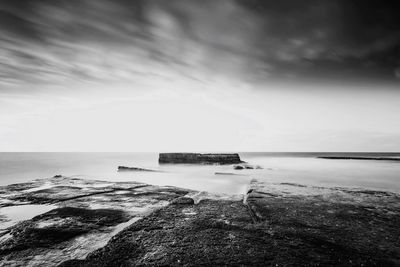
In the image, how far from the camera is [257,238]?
4570mm

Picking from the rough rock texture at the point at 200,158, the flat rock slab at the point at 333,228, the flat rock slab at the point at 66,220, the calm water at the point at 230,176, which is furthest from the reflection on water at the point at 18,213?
the rough rock texture at the point at 200,158

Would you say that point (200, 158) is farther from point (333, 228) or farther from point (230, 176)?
point (333, 228)

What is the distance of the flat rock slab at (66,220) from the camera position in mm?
4137

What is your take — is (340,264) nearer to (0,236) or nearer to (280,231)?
(280,231)

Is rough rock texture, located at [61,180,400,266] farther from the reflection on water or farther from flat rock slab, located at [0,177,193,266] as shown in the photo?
the reflection on water

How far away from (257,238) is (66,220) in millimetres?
4841

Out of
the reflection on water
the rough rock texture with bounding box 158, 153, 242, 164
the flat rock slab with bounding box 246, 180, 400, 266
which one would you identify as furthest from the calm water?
the reflection on water

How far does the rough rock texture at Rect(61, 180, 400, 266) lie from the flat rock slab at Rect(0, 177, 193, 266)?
25.5 inches

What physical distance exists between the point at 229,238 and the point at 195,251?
0.87 meters

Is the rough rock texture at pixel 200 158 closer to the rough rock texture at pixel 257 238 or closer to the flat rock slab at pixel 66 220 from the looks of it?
the flat rock slab at pixel 66 220

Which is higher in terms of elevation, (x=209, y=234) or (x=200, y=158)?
(x=200, y=158)

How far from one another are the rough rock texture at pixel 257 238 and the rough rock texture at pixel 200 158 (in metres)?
37.8

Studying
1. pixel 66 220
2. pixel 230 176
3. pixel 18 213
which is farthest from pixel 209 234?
pixel 230 176

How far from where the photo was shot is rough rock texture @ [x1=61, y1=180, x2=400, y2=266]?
3758 mm
